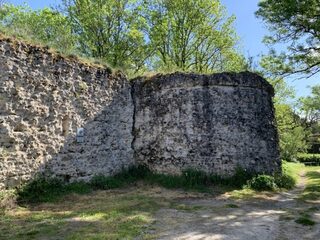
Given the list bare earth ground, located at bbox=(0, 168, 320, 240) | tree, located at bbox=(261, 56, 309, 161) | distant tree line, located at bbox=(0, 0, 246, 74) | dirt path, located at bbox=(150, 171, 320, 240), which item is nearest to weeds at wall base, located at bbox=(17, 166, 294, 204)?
bare earth ground, located at bbox=(0, 168, 320, 240)

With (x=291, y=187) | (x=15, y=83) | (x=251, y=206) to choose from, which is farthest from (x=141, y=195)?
(x=291, y=187)

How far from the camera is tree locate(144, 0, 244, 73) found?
23.5m

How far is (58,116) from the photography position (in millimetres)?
9609

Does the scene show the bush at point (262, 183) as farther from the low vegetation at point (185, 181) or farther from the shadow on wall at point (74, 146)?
the shadow on wall at point (74, 146)

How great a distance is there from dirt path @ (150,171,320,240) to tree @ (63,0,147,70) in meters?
15.0

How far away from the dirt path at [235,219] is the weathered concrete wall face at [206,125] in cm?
204

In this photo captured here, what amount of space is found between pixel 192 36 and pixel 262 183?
51.0ft

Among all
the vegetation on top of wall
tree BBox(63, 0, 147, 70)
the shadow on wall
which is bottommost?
the shadow on wall

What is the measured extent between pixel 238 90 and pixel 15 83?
724 centimetres

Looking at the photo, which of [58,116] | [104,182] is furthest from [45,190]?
[104,182]

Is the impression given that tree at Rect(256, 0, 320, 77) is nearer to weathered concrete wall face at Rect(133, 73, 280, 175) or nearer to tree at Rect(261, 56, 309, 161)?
weathered concrete wall face at Rect(133, 73, 280, 175)

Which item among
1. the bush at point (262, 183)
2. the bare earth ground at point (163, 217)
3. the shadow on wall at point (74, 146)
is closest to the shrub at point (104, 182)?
the shadow on wall at point (74, 146)

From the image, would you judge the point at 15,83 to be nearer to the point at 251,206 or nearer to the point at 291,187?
the point at 251,206

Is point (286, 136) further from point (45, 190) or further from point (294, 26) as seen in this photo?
point (45, 190)
